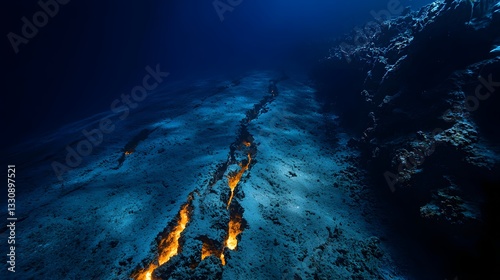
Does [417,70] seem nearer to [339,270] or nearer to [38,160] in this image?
[339,270]

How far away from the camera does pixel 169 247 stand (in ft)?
12.2

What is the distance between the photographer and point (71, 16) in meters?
22.2

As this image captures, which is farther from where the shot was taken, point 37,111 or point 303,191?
point 37,111

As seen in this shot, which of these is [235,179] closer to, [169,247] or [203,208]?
[203,208]

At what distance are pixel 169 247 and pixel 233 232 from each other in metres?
A: 1.07

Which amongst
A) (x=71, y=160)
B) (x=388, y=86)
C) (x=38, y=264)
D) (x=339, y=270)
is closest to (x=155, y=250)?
(x=38, y=264)

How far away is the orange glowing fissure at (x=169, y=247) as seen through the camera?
10.9ft

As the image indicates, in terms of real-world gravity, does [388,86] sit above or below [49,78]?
above

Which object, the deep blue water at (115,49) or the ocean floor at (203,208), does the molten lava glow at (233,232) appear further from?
the deep blue water at (115,49)

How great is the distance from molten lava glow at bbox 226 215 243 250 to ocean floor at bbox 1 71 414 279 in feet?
0.06

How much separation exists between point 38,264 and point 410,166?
6.73 m

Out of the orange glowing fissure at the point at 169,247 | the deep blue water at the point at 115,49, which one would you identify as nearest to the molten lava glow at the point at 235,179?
the orange glowing fissure at the point at 169,247

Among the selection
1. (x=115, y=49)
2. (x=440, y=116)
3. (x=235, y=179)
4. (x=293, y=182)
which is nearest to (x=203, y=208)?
(x=235, y=179)

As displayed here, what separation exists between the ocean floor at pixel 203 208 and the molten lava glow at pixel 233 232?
2 cm
